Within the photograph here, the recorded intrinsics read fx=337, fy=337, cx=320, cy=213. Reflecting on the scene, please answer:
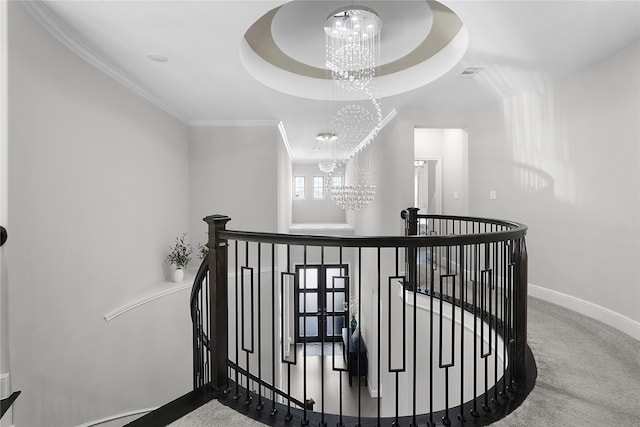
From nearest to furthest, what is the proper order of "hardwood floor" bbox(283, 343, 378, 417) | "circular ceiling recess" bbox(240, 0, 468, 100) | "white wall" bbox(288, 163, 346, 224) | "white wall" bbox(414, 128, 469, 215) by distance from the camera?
"circular ceiling recess" bbox(240, 0, 468, 100), "white wall" bbox(414, 128, 469, 215), "hardwood floor" bbox(283, 343, 378, 417), "white wall" bbox(288, 163, 346, 224)

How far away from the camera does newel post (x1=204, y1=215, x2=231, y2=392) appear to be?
2.07m

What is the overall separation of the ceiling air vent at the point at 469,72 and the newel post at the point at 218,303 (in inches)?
129

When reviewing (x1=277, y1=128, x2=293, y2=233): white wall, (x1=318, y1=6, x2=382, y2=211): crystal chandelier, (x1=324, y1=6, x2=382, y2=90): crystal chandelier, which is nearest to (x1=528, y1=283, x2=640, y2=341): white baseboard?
(x1=318, y1=6, x2=382, y2=211): crystal chandelier

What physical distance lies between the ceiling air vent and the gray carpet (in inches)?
A: 109

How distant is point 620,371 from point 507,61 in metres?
3.00

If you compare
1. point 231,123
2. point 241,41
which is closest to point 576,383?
point 241,41

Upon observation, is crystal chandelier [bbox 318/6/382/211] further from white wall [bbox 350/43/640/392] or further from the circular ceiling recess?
white wall [bbox 350/43/640/392]

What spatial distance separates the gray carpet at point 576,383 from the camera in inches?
71.7

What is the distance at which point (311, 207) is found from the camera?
12203 millimetres

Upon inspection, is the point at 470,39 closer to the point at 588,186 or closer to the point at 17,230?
the point at 588,186

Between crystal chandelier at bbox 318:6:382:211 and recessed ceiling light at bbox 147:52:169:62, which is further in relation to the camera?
recessed ceiling light at bbox 147:52:169:62

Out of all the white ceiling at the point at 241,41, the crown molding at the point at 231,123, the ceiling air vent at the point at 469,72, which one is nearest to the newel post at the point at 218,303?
the white ceiling at the point at 241,41

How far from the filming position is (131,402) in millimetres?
3945

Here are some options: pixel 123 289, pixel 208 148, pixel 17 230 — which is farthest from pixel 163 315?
pixel 208 148
